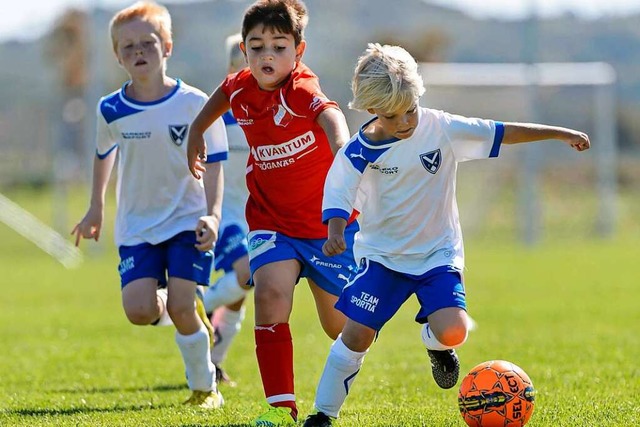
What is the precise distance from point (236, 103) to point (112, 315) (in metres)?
7.26

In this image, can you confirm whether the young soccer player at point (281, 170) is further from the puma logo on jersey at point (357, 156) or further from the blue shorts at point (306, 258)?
the puma logo on jersey at point (357, 156)

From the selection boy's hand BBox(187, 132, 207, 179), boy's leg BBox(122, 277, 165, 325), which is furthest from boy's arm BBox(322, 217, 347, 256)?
boy's leg BBox(122, 277, 165, 325)

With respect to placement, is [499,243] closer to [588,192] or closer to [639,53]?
[588,192]

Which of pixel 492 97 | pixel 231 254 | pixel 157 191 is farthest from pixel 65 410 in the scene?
pixel 492 97

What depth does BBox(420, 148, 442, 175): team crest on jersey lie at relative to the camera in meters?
5.36

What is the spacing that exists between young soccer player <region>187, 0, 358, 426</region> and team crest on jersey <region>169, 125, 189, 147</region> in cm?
56

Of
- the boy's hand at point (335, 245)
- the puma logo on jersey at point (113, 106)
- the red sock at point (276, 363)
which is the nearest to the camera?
the boy's hand at point (335, 245)

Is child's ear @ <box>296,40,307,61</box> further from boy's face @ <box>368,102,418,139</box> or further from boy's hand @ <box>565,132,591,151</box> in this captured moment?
boy's hand @ <box>565,132,591,151</box>

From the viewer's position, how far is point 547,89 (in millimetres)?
28812

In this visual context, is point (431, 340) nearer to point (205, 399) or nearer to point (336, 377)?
point (336, 377)

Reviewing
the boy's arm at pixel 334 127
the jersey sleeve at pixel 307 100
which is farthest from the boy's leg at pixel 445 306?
the jersey sleeve at pixel 307 100

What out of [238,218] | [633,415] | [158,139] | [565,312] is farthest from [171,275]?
[565,312]

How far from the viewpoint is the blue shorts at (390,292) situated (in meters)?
5.35

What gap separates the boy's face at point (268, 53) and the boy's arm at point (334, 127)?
0.31 meters
